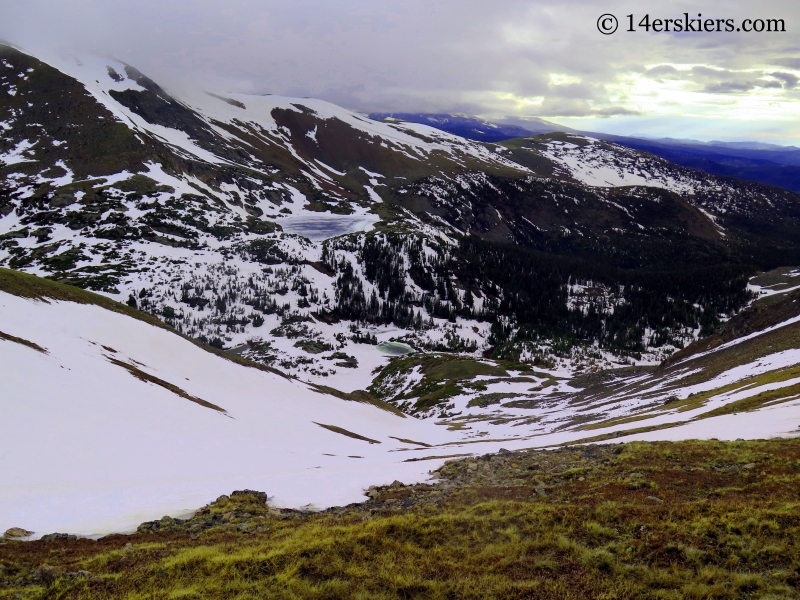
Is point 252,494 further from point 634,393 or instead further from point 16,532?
point 634,393

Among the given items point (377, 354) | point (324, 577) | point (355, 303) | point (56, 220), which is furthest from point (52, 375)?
point (56, 220)

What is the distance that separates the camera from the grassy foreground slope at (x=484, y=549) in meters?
8.64

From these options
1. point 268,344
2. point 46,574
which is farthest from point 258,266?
point 46,574

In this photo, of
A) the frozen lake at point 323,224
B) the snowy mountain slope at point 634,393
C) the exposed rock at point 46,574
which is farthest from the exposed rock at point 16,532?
the frozen lake at point 323,224

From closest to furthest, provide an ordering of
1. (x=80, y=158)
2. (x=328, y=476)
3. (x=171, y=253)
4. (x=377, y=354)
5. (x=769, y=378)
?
(x=328, y=476) → (x=769, y=378) → (x=377, y=354) → (x=171, y=253) → (x=80, y=158)

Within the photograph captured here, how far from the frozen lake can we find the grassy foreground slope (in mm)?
163551

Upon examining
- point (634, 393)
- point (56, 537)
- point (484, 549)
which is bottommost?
point (634, 393)

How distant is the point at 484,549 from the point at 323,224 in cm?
18172

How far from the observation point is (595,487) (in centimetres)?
1406

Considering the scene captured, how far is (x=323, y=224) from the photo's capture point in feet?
608

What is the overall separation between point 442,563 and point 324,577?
246 centimetres

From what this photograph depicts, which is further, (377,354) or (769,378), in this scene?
(377,354)

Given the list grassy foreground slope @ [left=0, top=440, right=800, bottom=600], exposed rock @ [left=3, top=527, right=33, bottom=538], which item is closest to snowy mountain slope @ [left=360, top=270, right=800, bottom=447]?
grassy foreground slope @ [left=0, top=440, right=800, bottom=600]

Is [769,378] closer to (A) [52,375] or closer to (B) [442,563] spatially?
(B) [442,563]
